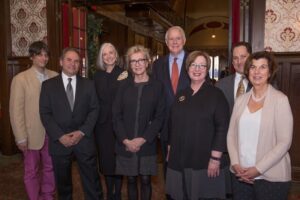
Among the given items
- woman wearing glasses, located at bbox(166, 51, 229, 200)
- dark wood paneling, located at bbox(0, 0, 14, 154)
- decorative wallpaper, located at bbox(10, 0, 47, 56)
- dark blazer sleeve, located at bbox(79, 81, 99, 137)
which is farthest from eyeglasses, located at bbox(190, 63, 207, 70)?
dark wood paneling, located at bbox(0, 0, 14, 154)

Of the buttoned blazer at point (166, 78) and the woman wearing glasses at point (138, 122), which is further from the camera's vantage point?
the buttoned blazer at point (166, 78)

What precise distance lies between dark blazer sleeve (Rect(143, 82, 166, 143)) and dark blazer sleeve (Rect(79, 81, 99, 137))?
1.73ft

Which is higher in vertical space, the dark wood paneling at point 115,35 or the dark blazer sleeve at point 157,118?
the dark wood paneling at point 115,35

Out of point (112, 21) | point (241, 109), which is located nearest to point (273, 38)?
point (241, 109)

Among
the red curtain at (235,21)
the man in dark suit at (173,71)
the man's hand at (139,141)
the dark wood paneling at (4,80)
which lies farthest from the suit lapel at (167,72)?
the dark wood paneling at (4,80)

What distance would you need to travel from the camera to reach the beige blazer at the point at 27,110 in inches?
113

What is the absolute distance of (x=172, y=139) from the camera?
229 cm

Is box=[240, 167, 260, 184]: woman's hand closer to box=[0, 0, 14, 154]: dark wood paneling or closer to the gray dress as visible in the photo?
the gray dress

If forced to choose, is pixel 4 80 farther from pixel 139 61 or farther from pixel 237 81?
pixel 237 81

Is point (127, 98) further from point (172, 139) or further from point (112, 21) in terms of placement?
point (112, 21)

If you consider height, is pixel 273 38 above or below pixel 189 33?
below

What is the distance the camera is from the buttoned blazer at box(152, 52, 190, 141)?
270 cm

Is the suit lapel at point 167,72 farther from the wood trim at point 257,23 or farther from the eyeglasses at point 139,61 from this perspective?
the wood trim at point 257,23

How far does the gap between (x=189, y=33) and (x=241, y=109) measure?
1191 centimetres
